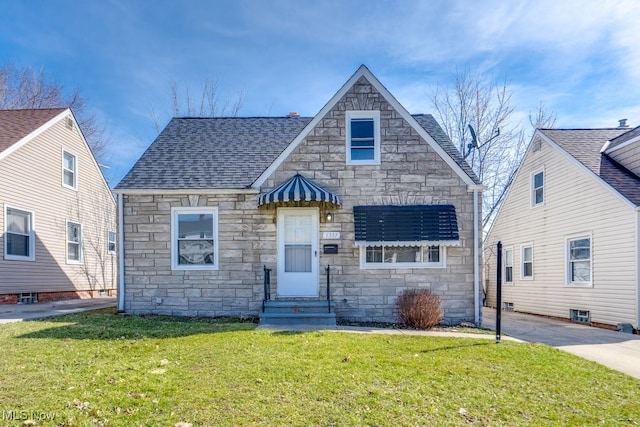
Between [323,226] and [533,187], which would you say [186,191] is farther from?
[533,187]

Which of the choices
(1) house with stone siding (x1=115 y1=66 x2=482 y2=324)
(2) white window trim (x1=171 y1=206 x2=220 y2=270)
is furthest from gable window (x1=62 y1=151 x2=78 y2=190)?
(2) white window trim (x1=171 y1=206 x2=220 y2=270)

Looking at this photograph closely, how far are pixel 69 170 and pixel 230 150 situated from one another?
26.1 feet

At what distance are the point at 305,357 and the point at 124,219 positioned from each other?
670 centimetres

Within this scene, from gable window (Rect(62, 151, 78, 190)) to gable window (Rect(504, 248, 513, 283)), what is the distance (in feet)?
57.1

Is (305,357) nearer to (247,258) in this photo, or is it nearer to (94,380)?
(94,380)

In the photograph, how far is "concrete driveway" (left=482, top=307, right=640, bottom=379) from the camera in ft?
20.2

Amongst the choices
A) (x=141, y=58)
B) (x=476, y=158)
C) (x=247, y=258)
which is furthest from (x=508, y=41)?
(x=141, y=58)

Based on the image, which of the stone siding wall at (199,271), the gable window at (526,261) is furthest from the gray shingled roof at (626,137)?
the stone siding wall at (199,271)

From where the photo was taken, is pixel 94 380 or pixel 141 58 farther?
pixel 141 58

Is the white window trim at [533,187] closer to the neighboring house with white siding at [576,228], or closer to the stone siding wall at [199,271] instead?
the neighboring house with white siding at [576,228]

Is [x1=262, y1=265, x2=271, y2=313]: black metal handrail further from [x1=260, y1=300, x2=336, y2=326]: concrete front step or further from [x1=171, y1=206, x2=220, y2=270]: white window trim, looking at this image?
[x1=171, y1=206, x2=220, y2=270]: white window trim

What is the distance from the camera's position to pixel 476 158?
19984 millimetres

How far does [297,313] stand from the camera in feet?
28.2

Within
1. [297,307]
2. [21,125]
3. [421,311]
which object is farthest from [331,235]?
[21,125]
